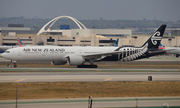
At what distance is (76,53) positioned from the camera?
177 feet

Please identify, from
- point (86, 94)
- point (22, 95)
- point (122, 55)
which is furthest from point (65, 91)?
point (122, 55)

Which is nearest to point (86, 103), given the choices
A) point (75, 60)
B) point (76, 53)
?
point (75, 60)

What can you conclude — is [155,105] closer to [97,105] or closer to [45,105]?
[97,105]

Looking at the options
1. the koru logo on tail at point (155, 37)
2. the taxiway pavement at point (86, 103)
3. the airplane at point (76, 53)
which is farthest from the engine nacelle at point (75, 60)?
the taxiway pavement at point (86, 103)

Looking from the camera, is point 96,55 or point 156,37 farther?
point 156,37

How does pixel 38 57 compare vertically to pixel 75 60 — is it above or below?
above

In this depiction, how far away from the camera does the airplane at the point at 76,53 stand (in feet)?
172

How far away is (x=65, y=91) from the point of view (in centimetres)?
2764

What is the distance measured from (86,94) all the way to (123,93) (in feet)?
12.1

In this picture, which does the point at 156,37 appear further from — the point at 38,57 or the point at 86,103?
the point at 86,103

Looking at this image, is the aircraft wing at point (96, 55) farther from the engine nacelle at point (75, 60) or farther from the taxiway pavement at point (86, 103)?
the taxiway pavement at point (86, 103)

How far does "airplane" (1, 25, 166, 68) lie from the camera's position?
52.3 m

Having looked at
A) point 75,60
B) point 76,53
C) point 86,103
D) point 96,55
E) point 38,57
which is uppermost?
point 76,53

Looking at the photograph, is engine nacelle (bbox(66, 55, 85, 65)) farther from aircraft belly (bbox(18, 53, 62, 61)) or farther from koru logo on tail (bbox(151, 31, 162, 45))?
koru logo on tail (bbox(151, 31, 162, 45))
